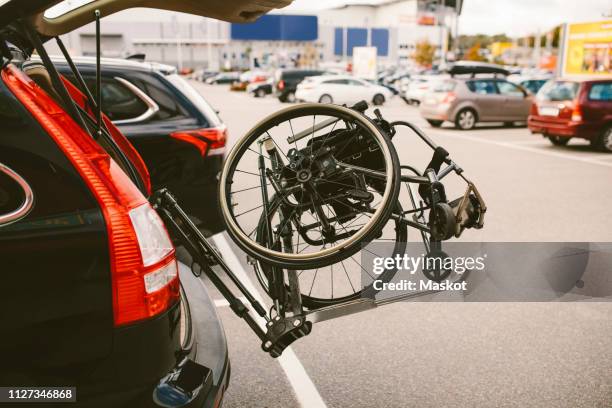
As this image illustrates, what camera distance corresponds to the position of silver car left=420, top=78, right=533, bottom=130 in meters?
16.5

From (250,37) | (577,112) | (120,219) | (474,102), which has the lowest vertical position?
(474,102)

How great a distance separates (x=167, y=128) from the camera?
15.2ft

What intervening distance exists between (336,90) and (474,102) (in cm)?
1102

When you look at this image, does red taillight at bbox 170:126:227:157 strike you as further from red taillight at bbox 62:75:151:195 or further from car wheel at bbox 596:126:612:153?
car wheel at bbox 596:126:612:153

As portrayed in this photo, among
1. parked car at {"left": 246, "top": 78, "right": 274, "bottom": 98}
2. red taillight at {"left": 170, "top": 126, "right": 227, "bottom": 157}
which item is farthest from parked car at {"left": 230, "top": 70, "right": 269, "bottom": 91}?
red taillight at {"left": 170, "top": 126, "right": 227, "bottom": 157}

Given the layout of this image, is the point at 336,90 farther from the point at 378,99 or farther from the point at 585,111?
the point at 585,111

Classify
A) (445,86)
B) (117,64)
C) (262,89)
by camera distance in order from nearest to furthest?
(117,64), (445,86), (262,89)

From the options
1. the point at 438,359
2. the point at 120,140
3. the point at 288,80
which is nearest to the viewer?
the point at 120,140

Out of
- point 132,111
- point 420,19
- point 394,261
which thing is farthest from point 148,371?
point 420,19

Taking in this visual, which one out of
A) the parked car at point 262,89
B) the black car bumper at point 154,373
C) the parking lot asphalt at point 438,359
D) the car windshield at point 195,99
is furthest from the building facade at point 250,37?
the black car bumper at point 154,373

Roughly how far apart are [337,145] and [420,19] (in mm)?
127339

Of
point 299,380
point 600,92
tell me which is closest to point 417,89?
point 600,92

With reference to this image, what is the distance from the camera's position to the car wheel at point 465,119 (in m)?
16.5

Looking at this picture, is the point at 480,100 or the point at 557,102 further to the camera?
the point at 480,100
